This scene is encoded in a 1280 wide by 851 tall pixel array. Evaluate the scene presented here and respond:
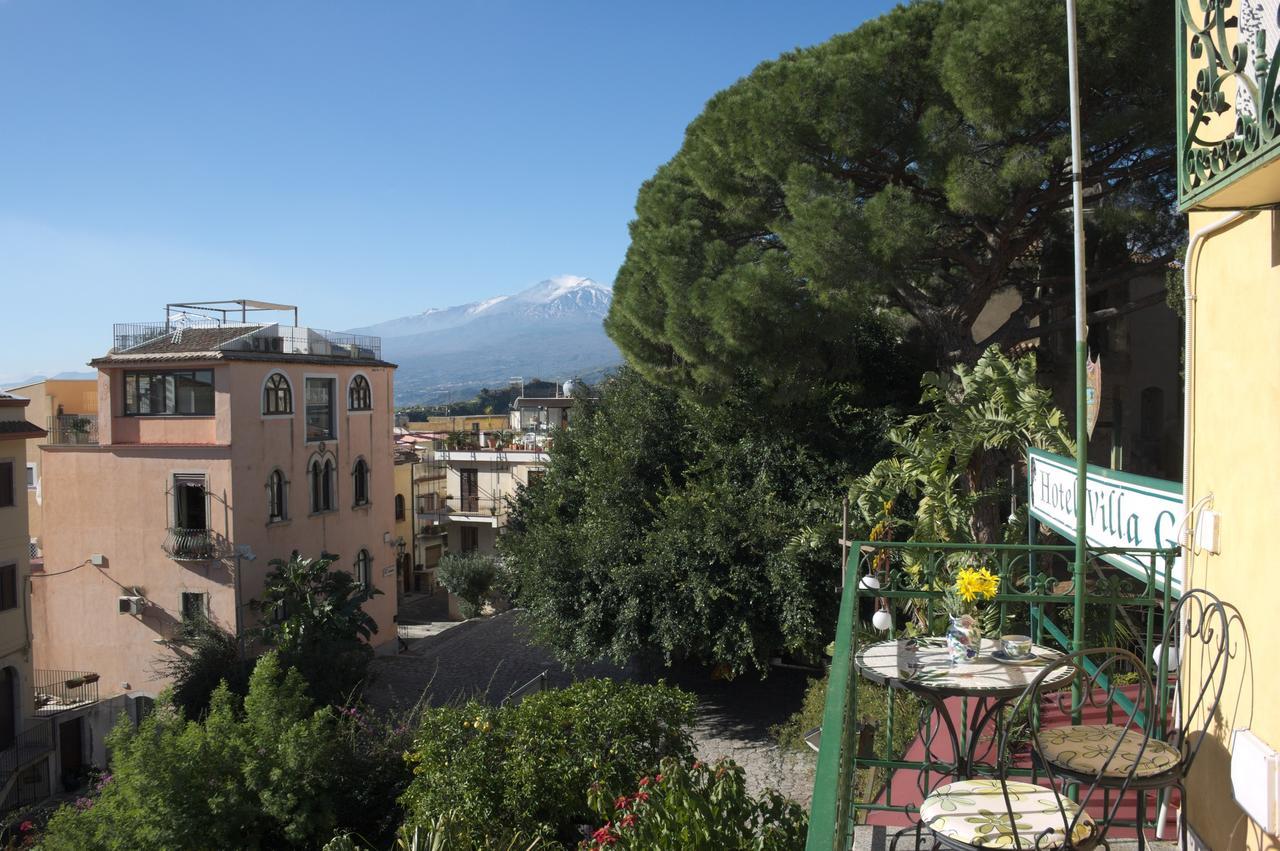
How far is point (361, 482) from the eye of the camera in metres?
26.5

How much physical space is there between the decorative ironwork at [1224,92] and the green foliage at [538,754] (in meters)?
7.63

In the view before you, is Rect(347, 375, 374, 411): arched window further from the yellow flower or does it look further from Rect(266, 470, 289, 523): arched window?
the yellow flower

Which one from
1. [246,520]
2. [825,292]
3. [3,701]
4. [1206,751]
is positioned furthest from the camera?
[246,520]

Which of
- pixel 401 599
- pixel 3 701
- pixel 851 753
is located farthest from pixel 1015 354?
pixel 401 599

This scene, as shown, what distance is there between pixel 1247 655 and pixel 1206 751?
51 cm

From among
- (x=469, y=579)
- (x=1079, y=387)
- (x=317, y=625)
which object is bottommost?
(x=469, y=579)

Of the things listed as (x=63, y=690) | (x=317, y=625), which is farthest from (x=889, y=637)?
(x=63, y=690)

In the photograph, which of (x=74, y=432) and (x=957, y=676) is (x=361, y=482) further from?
(x=957, y=676)

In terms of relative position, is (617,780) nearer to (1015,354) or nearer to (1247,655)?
(1247,655)

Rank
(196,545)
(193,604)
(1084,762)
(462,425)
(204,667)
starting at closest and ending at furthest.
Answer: (1084,762), (204,667), (196,545), (193,604), (462,425)

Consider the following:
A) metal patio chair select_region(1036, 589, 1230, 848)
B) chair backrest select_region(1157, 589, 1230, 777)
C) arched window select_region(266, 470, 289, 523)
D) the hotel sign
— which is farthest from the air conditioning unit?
chair backrest select_region(1157, 589, 1230, 777)

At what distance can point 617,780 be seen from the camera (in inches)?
359

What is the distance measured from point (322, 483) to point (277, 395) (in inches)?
109

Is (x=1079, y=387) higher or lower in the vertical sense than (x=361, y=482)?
higher
